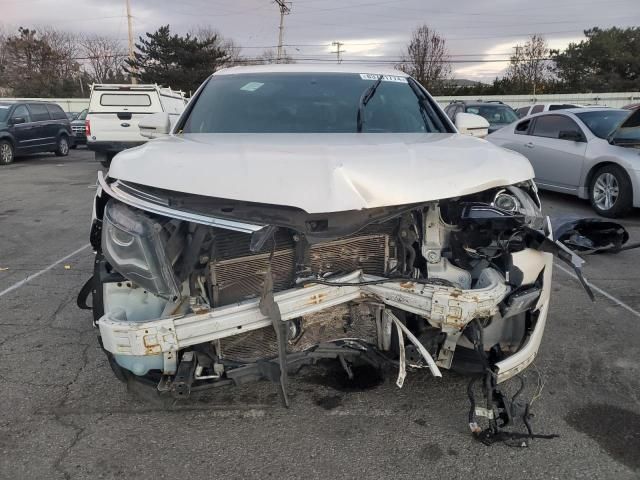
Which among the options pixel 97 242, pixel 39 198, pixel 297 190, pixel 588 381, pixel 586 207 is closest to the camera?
pixel 297 190

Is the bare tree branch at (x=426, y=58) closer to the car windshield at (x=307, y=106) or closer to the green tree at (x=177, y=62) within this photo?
the green tree at (x=177, y=62)

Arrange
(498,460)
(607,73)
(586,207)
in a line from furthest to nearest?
(607,73) < (586,207) < (498,460)

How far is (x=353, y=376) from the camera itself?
10.8ft

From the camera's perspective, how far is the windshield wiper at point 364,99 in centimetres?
378

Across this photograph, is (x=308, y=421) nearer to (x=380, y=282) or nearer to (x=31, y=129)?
(x=380, y=282)

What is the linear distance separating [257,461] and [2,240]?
5.83 meters

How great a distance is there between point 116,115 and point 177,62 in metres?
35.0

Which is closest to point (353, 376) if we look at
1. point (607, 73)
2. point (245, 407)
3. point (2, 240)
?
point (245, 407)

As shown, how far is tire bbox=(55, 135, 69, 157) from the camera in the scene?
60.6 ft

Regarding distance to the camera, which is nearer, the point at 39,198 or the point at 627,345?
the point at 627,345

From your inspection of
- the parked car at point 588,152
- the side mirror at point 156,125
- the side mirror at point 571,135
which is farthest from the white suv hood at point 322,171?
the side mirror at point 571,135

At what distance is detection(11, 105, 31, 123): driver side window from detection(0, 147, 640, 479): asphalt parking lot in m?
14.2

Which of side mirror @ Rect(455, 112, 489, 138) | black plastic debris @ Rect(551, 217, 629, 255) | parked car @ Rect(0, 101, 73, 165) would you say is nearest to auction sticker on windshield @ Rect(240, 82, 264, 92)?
side mirror @ Rect(455, 112, 489, 138)

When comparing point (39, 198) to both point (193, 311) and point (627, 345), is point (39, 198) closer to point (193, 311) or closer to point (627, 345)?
point (193, 311)
